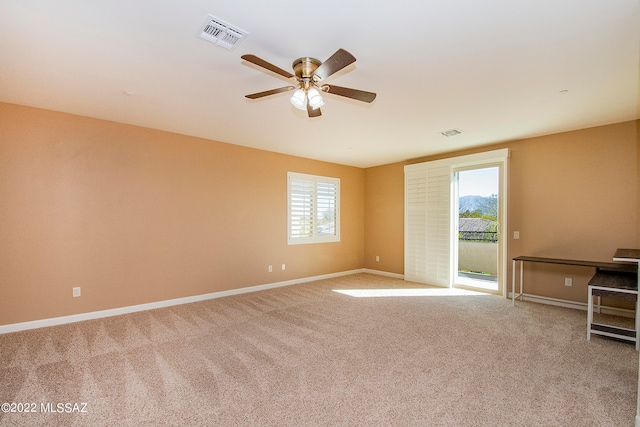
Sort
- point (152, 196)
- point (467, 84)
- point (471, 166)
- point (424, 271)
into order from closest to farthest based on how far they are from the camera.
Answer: point (467, 84), point (152, 196), point (471, 166), point (424, 271)

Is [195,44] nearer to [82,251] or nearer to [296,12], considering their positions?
[296,12]

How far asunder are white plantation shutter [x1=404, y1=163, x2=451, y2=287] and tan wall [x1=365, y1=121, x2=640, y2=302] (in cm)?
106

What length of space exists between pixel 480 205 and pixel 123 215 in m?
5.82

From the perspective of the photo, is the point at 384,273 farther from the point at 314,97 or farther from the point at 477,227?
the point at 314,97

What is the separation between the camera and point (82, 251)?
12.2 feet

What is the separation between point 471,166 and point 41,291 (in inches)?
263

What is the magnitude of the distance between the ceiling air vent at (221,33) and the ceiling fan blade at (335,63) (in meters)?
0.60

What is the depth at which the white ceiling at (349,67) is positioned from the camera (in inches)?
73.9

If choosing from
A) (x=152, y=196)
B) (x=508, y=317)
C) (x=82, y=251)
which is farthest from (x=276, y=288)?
(x=508, y=317)

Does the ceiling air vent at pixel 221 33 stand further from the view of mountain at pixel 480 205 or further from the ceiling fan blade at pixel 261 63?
the view of mountain at pixel 480 205

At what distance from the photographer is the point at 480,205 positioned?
17.3 feet

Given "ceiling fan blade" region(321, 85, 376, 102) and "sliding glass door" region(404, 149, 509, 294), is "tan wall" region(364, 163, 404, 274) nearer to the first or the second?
"sliding glass door" region(404, 149, 509, 294)

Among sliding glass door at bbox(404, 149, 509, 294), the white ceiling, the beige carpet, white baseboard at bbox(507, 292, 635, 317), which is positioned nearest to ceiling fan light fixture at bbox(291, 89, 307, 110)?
the white ceiling

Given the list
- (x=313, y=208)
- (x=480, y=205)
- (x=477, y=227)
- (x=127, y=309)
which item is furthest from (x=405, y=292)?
(x=127, y=309)
